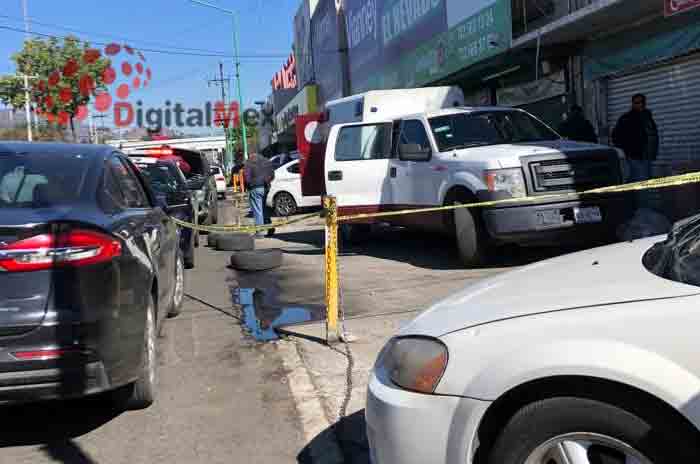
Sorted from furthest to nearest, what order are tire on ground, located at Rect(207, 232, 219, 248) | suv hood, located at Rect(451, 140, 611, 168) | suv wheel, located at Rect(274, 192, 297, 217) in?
1. suv wheel, located at Rect(274, 192, 297, 217)
2. tire on ground, located at Rect(207, 232, 219, 248)
3. suv hood, located at Rect(451, 140, 611, 168)

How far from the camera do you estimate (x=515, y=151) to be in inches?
306

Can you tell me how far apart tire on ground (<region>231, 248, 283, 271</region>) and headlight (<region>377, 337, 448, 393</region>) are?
6962 millimetres

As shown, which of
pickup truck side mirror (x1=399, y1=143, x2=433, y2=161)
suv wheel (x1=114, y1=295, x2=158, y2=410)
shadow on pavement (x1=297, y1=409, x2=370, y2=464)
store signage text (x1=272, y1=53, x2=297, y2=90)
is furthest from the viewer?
store signage text (x1=272, y1=53, x2=297, y2=90)

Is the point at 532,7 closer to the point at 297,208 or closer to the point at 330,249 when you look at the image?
the point at 297,208

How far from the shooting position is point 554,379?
7.31 feet

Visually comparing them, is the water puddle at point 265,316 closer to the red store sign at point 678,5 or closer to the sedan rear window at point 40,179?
the sedan rear window at point 40,179

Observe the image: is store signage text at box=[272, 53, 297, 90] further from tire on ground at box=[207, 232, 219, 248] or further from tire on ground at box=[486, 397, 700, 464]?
tire on ground at box=[486, 397, 700, 464]

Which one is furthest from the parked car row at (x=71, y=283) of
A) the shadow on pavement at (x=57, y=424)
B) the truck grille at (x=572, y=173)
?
the truck grille at (x=572, y=173)

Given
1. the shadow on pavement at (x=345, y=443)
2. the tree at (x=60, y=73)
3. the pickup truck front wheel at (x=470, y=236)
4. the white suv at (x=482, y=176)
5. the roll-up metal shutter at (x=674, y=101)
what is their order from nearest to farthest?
the shadow on pavement at (x=345, y=443), the white suv at (x=482, y=176), the pickup truck front wheel at (x=470, y=236), the roll-up metal shutter at (x=674, y=101), the tree at (x=60, y=73)

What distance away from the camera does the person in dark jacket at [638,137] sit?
10.0m

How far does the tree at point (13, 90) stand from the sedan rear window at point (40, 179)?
38.8 m

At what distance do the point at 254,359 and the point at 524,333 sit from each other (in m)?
3.28

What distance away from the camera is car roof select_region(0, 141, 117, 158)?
4.37m

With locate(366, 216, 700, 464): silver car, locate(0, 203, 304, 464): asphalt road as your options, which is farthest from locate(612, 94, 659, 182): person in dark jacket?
locate(366, 216, 700, 464): silver car
